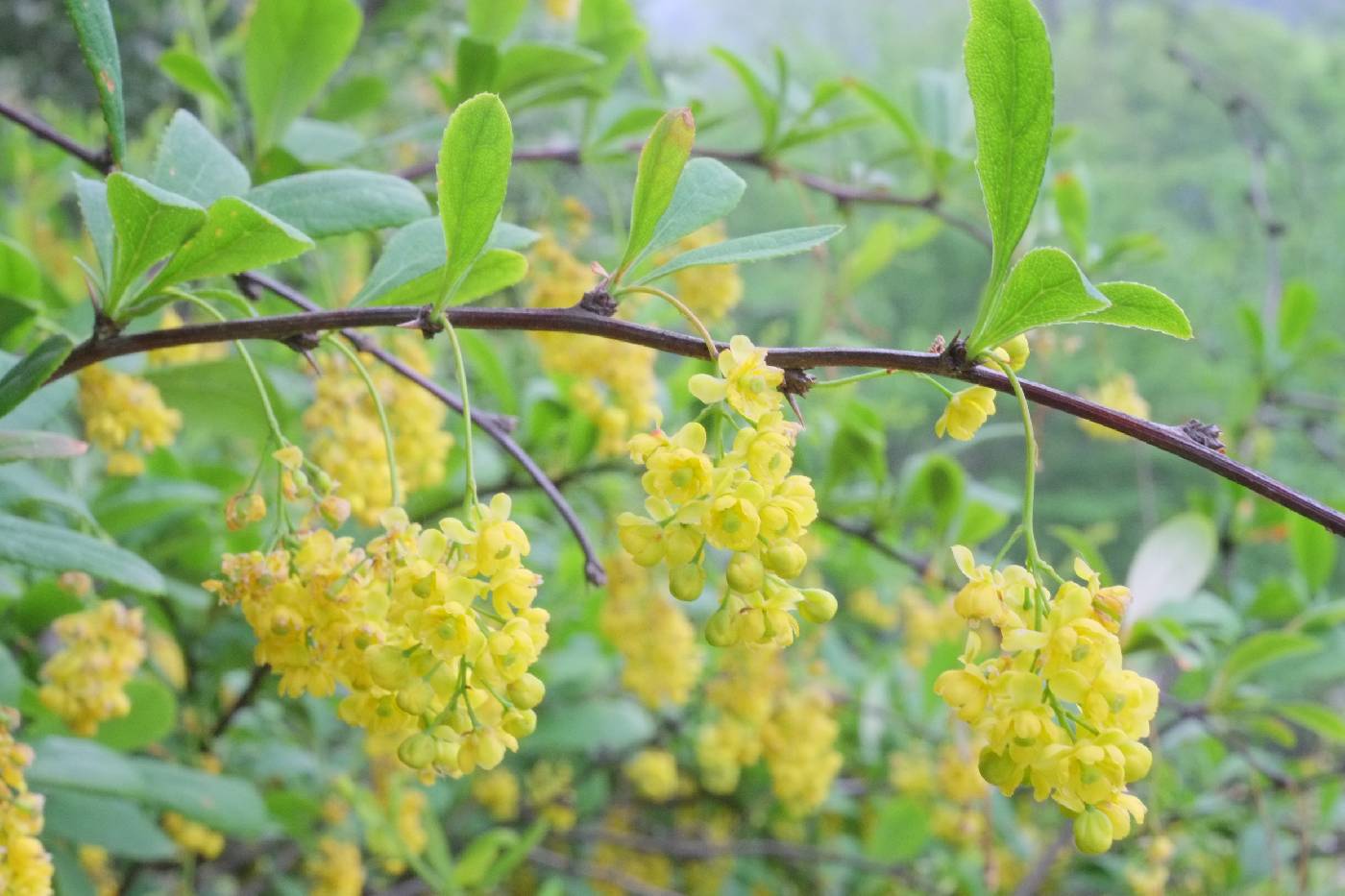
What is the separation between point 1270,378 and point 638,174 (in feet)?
5.03

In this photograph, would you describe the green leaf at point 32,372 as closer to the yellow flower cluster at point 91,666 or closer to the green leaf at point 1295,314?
the yellow flower cluster at point 91,666

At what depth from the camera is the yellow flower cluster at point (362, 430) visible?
83 centimetres

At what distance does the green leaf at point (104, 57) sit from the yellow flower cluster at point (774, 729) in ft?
3.85

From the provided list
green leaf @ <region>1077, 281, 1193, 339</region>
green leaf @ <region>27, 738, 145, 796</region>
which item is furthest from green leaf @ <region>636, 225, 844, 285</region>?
green leaf @ <region>27, 738, 145, 796</region>

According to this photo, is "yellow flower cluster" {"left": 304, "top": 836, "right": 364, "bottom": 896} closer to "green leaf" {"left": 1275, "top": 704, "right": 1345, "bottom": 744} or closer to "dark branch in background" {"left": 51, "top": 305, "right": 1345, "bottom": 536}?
"dark branch in background" {"left": 51, "top": 305, "right": 1345, "bottom": 536}

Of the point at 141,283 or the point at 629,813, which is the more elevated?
the point at 141,283

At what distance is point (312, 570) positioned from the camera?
60 centimetres

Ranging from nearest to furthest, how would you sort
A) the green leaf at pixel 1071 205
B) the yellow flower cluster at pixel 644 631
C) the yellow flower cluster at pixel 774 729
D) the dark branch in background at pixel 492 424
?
the dark branch in background at pixel 492 424 < the green leaf at pixel 1071 205 < the yellow flower cluster at pixel 644 631 < the yellow flower cluster at pixel 774 729

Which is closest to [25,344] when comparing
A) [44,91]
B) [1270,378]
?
[1270,378]

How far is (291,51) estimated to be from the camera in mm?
927

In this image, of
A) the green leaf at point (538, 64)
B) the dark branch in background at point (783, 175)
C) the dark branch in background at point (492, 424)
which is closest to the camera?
the dark branch in background at point (492, 424)

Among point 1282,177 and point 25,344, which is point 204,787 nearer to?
point 25,344

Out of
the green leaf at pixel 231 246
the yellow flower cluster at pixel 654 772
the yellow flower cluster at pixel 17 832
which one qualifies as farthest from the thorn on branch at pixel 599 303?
the yellow flower cluster at pixel 654 772

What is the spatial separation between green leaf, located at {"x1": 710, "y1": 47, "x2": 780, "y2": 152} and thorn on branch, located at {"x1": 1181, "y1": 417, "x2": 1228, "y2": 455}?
2.77 ft
